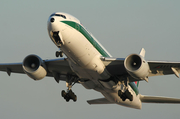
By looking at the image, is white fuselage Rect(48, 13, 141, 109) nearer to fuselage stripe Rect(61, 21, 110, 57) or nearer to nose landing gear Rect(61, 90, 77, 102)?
fuselage stripe Rect(61, 21, 110, 57)

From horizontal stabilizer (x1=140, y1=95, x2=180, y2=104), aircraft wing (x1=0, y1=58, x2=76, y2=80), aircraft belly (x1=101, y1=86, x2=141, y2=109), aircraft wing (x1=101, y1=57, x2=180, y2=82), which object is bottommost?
horizontal stabilizer (x1=140, y1=95, x2=180, y2=104)

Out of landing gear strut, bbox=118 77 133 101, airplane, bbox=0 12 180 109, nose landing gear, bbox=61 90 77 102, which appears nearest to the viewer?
airplane, bbox=0 12 180 109

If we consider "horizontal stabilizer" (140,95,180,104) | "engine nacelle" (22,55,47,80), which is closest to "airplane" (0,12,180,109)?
"engine nacelle" (22,55,47,80)

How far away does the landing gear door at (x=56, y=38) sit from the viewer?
24.4 m

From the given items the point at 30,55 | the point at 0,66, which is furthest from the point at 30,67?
the point at 0,66

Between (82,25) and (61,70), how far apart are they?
644 cm

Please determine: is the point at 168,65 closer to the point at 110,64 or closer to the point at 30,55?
the point at 110,64

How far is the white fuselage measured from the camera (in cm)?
2453

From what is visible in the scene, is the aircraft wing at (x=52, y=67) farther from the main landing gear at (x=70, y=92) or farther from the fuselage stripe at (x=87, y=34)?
the fuselage stripe at (x=87, y=34)

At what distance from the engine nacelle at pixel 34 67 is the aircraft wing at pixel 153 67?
584 cm

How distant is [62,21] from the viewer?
24562 millimetres

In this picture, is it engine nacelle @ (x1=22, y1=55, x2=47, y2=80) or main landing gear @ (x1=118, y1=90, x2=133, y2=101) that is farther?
main landing gear @ (x1=118, y1=90, x2=133, y2=101)

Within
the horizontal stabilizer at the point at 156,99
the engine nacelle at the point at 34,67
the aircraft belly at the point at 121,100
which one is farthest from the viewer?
the horizontal stabilizer at the point at 156,99

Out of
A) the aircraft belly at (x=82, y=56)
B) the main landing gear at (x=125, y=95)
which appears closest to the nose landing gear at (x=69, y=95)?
the aircraft belly at (x=82, y=56)
